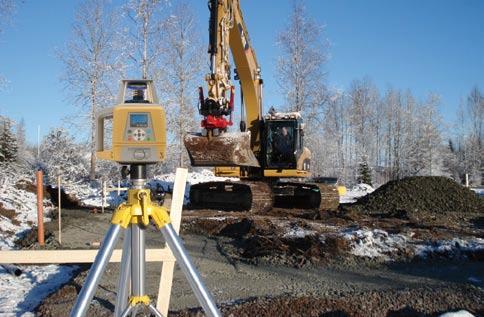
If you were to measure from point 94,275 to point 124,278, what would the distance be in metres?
0.37

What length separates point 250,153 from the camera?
12234 mm

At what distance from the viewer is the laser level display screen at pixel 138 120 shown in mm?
2211

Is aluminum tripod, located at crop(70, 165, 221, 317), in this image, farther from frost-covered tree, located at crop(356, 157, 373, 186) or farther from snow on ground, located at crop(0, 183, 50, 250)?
frost-covered tree, located at crop(356, 157, 373, 186)

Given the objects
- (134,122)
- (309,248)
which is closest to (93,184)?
(309,248)

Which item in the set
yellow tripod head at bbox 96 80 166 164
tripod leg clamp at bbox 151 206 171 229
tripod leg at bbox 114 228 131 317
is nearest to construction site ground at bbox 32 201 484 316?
tripod leg at bbox 114 228 131 317

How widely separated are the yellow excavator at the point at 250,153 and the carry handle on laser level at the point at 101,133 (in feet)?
26.7

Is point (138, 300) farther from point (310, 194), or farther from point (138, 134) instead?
point (310, 194)

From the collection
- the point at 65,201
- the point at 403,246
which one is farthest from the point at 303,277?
the point at 65,201

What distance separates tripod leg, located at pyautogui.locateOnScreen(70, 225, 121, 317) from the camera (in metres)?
1.87

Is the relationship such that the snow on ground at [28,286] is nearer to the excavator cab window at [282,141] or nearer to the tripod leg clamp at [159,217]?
the tripod leg clamp at [159,217]

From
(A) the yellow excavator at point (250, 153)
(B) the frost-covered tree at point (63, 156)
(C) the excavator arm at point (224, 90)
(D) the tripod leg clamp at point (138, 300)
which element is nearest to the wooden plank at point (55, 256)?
(D) the tripod leg clamp at point (138, 300)

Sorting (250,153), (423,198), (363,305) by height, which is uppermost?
(250,153)

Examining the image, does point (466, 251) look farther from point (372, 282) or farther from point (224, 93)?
point (224, 93)

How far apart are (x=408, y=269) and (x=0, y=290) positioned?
208 inches
